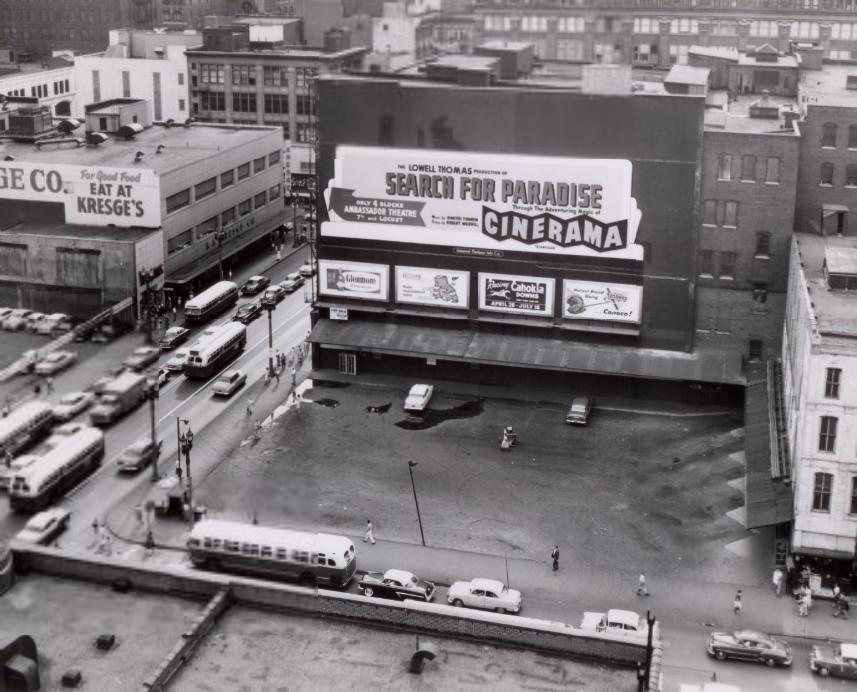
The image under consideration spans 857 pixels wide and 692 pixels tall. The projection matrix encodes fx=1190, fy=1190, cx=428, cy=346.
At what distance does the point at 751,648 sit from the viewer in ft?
170

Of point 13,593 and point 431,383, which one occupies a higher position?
point 13,593

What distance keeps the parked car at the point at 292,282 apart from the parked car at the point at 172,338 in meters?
14.1

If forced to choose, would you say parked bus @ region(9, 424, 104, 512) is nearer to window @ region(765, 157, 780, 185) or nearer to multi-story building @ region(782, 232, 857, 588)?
multi-story building @ region(782, 232, 857, 588)

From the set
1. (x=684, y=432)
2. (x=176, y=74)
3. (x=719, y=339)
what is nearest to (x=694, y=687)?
(x=684, y=432)

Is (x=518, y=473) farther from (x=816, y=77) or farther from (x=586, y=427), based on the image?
(x=816, y=77)

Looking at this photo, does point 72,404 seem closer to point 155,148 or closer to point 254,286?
point 254,286

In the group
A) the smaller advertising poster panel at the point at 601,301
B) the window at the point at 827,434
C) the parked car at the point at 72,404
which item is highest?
the smaller advertising poster panel at the point at 601,301

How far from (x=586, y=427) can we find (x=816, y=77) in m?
45.3

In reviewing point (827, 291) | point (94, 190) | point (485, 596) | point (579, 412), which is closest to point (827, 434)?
point (827, 291)

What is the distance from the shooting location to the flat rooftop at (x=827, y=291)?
61.1 meters

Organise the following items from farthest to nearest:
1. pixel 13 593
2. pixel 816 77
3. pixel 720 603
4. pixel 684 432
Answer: pixel 816 77, pixel 684 432, pixel 720 603, pixel 13 593

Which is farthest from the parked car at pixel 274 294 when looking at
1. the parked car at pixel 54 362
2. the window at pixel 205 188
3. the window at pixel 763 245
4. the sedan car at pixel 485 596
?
the sedan car at pixel 485 596

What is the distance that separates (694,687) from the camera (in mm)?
50406

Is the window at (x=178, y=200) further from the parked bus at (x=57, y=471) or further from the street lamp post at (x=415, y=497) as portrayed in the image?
the street lamp post at (x=415, y=497)
